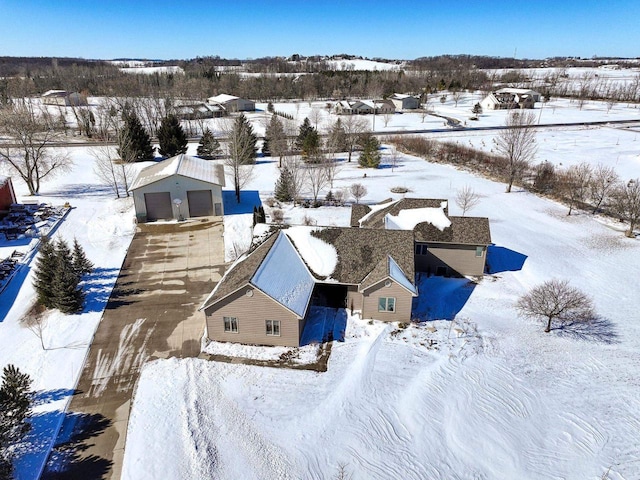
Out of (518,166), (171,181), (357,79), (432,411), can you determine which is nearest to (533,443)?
(432,411)

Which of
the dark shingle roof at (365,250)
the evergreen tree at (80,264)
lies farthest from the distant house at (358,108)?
the evergreen tree at (80,264)

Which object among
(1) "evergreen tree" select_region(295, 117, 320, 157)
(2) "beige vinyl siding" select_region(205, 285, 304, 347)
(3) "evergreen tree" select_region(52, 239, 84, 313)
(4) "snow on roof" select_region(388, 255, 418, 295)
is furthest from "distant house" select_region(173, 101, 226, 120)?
(4) "snow on roof" select_region(388, 255, 418, 295)

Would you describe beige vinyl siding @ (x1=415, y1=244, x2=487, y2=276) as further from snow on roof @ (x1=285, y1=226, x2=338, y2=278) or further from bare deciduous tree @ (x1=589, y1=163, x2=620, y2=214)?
bare deciduous tree @ (x1=589, y1=163, x2=620, y2=214)

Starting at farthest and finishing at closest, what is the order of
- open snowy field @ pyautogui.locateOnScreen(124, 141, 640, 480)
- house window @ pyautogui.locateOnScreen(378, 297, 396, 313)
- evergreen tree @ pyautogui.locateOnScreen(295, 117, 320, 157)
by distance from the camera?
evergreen tree @ pyautogui.locateOnScreen(295, 117, 320, 157), house window @ pyautogui.locateOnScreen(378, 297, 396, 313), open snowy field @ pyautogui.locateOnScreen(124, 141, 640, 480)

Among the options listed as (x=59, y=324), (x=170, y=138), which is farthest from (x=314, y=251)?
(x=170, y=138)

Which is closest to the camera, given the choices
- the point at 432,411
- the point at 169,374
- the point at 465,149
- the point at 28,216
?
the point at 432,411

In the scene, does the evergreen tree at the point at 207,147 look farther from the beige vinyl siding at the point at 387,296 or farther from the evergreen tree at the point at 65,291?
the beige vinyl siding at the point at 387,296

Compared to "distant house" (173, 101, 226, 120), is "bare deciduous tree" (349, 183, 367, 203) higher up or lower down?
lower down

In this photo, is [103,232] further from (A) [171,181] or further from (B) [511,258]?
(B) [511,258]
